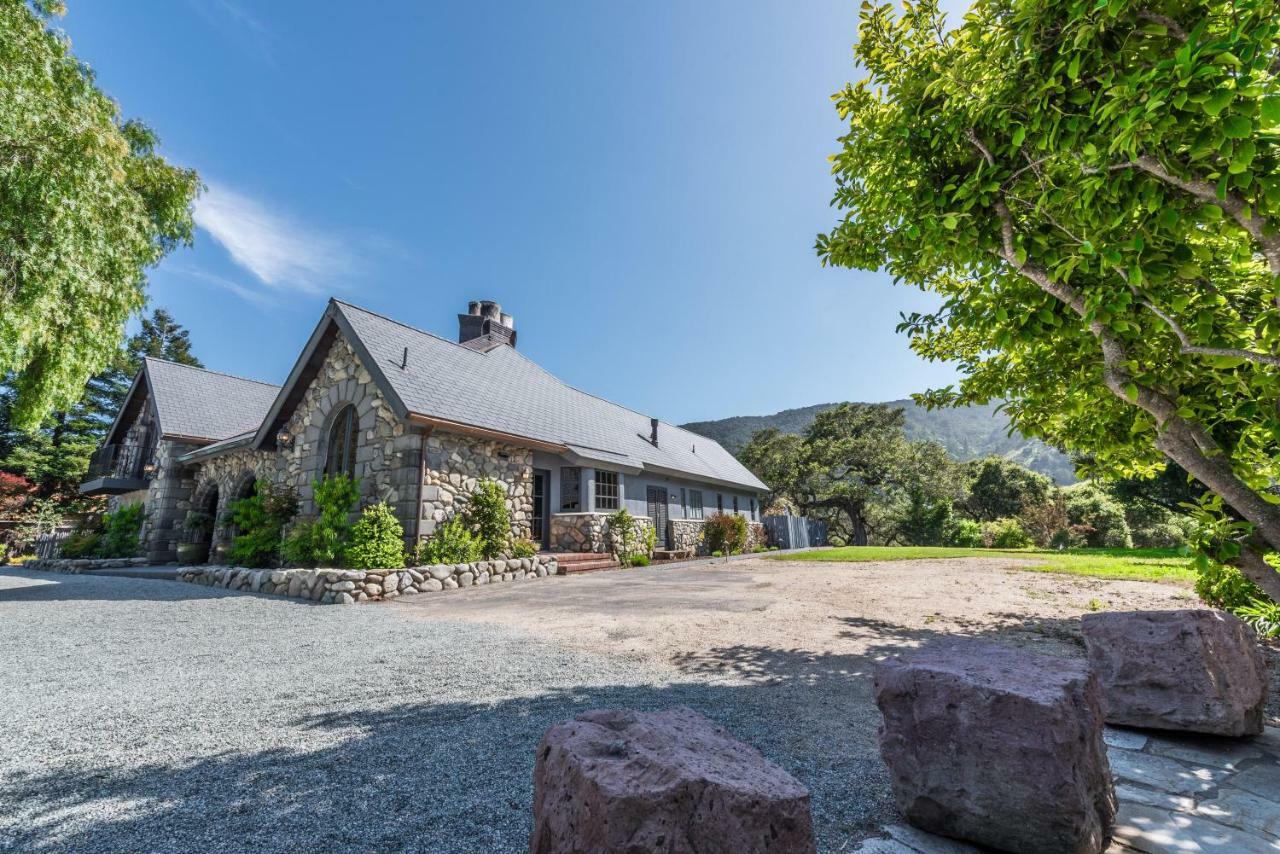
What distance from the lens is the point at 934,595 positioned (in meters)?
7.68

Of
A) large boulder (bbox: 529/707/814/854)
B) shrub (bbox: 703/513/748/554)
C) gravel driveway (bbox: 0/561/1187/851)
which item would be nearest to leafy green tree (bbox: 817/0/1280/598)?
gravel driveway (bbox: 0/561/1187/851)

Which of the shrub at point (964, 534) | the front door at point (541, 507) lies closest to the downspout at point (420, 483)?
the front door at point (541, 507)

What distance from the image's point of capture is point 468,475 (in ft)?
35.3

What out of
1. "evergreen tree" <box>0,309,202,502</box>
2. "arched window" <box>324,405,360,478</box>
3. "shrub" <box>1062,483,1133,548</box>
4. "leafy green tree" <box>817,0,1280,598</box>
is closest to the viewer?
"leafy green tree" <box>817,0,1280,598</box>

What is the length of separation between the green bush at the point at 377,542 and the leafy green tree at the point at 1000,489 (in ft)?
98.4

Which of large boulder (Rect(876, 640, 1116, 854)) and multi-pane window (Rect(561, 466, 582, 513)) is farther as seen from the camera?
multi-pane window (Rect(561, 466, 582, 513))

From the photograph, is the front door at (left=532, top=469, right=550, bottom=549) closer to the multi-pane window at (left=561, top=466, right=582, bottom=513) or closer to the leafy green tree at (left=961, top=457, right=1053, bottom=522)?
the multi-pane window at (left=561, top=466, right=582, bottom=513)

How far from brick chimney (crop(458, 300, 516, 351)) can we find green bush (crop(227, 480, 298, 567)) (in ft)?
29.6

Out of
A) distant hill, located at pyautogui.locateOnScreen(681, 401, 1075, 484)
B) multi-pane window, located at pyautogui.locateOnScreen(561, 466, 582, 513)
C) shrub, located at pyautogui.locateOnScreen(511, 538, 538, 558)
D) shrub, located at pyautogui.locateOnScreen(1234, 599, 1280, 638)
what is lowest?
shrub, located at pyautogui.locateOnScreen(1234, 599, 1280, 638)

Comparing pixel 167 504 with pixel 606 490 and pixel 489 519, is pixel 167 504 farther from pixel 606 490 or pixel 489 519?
pixel 606 490

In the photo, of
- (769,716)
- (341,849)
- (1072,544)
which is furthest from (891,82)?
(1072,544)

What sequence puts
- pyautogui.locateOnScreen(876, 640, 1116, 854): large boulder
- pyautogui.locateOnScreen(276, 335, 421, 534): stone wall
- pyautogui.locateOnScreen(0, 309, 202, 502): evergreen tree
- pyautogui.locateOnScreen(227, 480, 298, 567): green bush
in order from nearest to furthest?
pyautogui.locateOnScreen(876, 640, 1116, 854): large boulder < pyautogui.locateOnScreen(276, 335, 421, 534): stone wall < pyautogui.locateOnScreen(227, 480, 298, 567): green bush < pyautogui.locateOnScreen(0, 309, 202, 502): evergreen tree

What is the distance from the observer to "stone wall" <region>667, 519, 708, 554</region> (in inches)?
684

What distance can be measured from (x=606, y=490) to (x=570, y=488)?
1.28 meters
